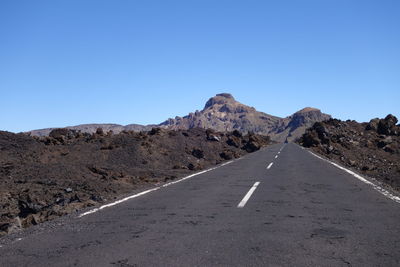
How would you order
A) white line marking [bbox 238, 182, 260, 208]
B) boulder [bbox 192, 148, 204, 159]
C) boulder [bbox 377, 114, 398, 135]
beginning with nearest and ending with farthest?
1. white line marking [bbox 238, 182, 260, 208]
2. boulder [bbox 192, 148, 204, 159]
3. boulder [bbox 377, 114, 398, 135]

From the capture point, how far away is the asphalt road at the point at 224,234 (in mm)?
5340

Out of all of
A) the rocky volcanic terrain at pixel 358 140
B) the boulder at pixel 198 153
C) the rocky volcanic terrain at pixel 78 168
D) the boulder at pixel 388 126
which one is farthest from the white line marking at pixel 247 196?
the boulder at pixel 388 126

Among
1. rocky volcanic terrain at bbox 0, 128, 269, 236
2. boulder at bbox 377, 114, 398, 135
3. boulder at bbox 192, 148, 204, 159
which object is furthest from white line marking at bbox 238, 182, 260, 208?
boulder at bbox 377, 114, 398, 135

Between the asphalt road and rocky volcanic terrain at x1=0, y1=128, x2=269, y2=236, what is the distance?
1928 mm

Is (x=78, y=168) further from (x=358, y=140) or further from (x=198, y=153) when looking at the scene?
(x=358, y=140)

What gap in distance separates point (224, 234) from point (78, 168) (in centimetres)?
1276

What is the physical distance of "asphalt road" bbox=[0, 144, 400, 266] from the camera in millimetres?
5340

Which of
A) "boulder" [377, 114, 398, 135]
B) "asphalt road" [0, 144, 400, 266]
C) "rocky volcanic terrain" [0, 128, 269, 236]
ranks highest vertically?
"boulder" [377, 114, 398, 135]

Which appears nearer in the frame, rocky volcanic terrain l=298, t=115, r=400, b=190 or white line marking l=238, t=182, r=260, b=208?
white line marking l=238, t=182, r=260, b=208

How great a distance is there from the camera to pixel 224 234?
6.64m

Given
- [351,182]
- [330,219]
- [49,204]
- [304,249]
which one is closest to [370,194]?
[351,182]

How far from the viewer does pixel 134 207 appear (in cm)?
950

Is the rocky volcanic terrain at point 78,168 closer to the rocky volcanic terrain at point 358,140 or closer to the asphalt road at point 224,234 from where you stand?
the asphalt road at point 224,234

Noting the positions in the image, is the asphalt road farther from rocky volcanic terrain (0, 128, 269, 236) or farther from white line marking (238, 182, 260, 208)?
rocky volcanic terrain (0, 128, 269, 236)
